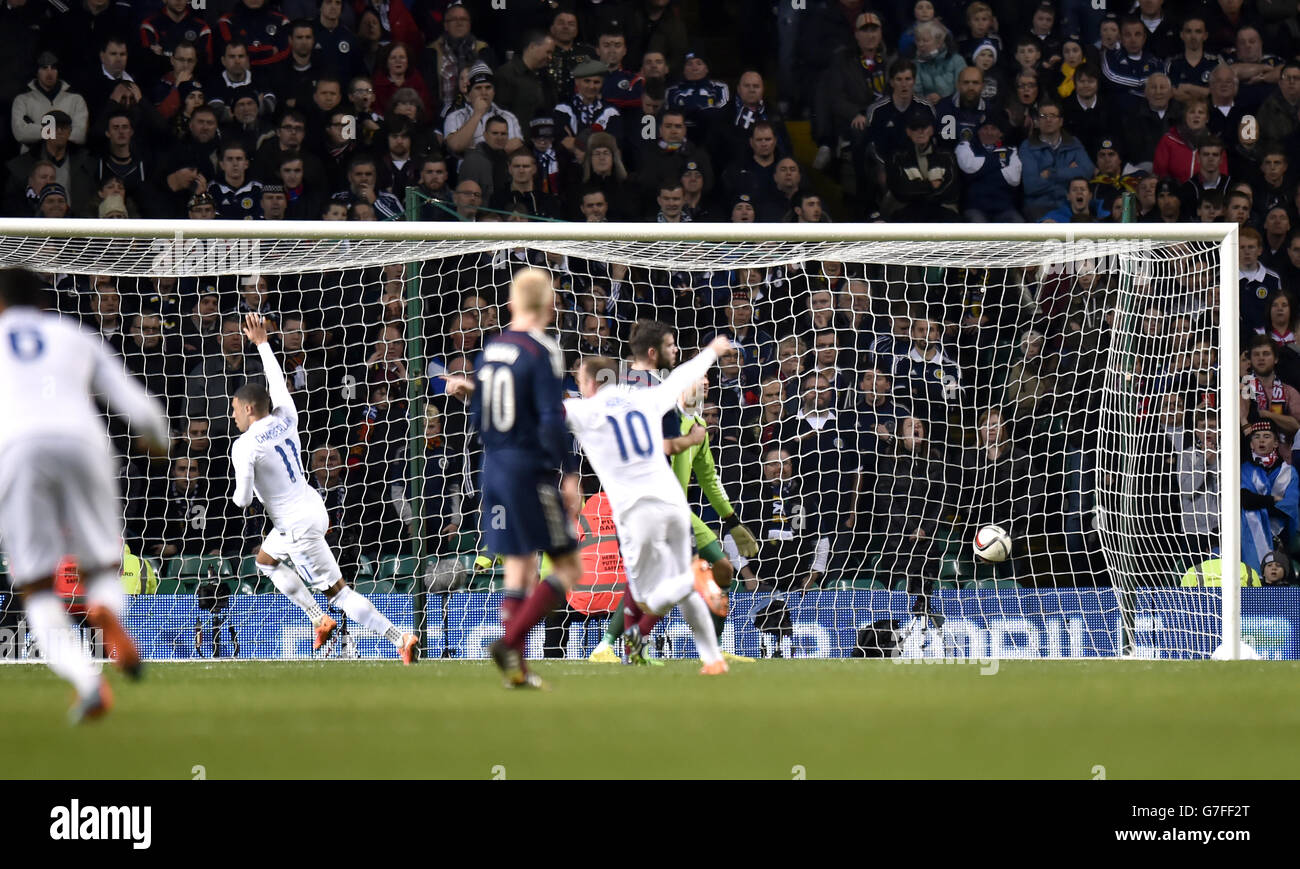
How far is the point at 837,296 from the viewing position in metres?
13.2

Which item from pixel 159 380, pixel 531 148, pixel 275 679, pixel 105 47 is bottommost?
pixel 275 679

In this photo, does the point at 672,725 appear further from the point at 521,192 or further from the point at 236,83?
the point at 236,83

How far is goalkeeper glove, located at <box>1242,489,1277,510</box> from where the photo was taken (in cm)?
1298

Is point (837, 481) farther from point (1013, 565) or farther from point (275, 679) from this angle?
point (275, 679)

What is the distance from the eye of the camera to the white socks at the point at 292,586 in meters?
11.0

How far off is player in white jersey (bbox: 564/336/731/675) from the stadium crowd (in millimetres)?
2747

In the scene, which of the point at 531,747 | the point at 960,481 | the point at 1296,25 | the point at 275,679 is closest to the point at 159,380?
the point at 275,679

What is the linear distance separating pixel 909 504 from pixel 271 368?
475 centimetres

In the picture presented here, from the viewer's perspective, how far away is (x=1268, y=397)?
534 inches

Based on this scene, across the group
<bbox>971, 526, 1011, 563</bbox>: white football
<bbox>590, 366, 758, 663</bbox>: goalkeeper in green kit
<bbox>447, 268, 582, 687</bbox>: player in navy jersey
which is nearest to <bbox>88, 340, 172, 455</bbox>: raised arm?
<bbox>447, 268, 582, 687</bbox>: player in navy jersey

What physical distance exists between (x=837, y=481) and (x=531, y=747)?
7.16m

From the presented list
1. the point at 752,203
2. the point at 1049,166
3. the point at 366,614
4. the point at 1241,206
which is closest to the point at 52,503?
the point at 366,614

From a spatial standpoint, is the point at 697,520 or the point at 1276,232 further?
the point at 1276,232

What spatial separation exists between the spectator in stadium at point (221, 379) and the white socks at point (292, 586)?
1.66m
